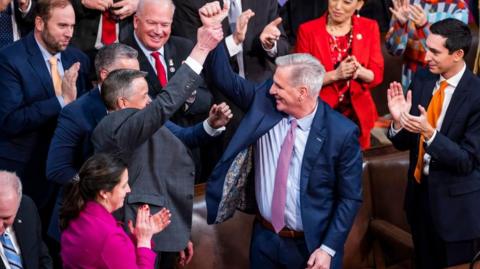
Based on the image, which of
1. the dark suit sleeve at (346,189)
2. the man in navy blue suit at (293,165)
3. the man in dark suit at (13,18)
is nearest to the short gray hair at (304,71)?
the man in navy blue suit at (293,165)

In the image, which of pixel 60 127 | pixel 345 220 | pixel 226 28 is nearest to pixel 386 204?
pixel 345 220

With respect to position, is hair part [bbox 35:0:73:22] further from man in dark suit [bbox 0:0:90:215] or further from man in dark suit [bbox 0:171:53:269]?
man in dark suit [bbox 0:171:53:269]

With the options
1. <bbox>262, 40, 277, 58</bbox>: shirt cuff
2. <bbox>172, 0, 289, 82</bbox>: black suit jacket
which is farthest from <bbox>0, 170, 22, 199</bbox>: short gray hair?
<bbox>262, 40, 277, 58</bbox>: shirt cuff

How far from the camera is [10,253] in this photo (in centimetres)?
291

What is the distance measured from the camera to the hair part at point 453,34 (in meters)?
3.36

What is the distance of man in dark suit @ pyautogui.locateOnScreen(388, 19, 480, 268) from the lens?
3269mm

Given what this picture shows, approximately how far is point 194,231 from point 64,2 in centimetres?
Result: 119

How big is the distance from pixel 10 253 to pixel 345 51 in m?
2.19

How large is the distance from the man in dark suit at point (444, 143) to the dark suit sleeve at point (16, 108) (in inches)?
58.2

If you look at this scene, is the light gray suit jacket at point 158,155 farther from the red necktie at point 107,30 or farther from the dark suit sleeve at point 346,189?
the red necktie at point 107,30

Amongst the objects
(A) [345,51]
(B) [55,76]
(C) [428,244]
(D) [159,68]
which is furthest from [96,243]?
(A) [345,51]

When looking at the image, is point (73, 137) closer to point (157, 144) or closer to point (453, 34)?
point (157, 144)

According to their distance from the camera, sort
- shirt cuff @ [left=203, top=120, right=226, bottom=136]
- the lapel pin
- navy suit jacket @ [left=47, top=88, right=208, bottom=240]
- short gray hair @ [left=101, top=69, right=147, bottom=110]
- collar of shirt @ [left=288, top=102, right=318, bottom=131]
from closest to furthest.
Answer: short gray hair @ [left=101, top=69, right=147, bottom=110] → navy suit jacket @ [left=47, top=88, right=208, bottom=240] → collar of shirt @ [left=288, top=102, right=318, bottom=131] → shirt cuff @ [left=203, top=120, right=226, bottom=136] → the lapel pin

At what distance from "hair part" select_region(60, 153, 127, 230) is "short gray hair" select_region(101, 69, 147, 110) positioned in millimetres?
307
